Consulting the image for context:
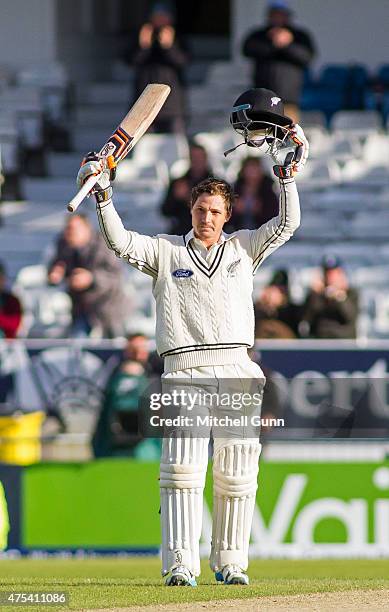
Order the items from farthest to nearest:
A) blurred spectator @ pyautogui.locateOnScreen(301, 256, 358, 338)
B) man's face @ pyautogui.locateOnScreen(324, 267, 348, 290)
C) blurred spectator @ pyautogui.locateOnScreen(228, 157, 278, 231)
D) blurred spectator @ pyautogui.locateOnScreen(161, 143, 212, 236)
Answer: blurred spectator @ pyautogui.locateOnScreen(161, 143, 212, 236)
blurred spectator @ pyautogui.locateOnScreen(228, 157, 278, 231)
man's face @ pyautogui.locateOnScreen(324, 267, 348, 290)
blurred spectator @ pyautogui.locateOnScreen(301, 256, 358, 338)

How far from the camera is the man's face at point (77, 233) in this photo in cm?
1429

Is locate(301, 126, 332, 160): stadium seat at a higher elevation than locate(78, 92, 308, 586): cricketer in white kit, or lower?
higher

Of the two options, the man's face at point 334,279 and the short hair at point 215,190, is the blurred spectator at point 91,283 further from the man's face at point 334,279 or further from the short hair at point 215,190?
the short hair at point 215,190

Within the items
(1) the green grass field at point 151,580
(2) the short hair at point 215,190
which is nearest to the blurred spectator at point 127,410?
(1) the green grass field at point 151,580

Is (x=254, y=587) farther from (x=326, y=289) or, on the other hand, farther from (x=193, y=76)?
(x=193, y=76)

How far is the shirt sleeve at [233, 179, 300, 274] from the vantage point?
23.9 ft

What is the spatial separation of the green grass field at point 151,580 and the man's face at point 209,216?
164 cm

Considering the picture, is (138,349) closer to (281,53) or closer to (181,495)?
(181,495)

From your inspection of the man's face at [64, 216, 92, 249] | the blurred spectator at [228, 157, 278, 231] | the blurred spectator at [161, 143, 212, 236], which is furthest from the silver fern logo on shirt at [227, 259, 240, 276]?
the blurred spectator at [161, 143, 212, 236]

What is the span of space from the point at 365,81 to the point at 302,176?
1794mm

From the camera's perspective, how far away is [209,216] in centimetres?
728

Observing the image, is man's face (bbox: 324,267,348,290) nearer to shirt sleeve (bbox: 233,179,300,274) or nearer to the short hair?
shirt sleeve (bbox: 233,179,300,274)

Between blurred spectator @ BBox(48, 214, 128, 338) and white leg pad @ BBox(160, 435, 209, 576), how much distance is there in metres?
7.02

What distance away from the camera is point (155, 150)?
17.7 meters
